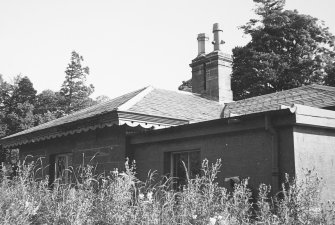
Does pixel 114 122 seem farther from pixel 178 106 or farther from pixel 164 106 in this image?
pixel 178 106

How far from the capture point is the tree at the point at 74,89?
1407 inches

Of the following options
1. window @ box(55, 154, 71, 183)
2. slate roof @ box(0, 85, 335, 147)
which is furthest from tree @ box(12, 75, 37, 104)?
window @ box(55, 154, 71, 183)

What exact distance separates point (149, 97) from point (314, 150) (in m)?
5.87

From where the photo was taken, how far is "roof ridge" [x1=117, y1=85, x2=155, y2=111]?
31.2 feet

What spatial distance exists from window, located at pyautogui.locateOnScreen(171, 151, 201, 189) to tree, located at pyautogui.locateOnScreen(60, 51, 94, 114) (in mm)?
27798

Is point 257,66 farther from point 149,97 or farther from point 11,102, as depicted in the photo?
point 11,102

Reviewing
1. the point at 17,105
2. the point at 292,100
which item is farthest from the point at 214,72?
the point at 17,105

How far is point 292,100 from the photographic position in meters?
10.8

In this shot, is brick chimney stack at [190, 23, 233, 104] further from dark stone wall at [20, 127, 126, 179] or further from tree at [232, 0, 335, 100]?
tree at [232, 0, 335, 100]

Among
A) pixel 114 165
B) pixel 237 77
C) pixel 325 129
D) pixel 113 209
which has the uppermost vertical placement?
pixel 237 77

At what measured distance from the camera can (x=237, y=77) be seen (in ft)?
96.5

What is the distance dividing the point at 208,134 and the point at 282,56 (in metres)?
22.2

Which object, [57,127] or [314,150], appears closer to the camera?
[314,150]

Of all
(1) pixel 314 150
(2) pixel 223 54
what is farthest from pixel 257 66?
(1) pixel 314 150
